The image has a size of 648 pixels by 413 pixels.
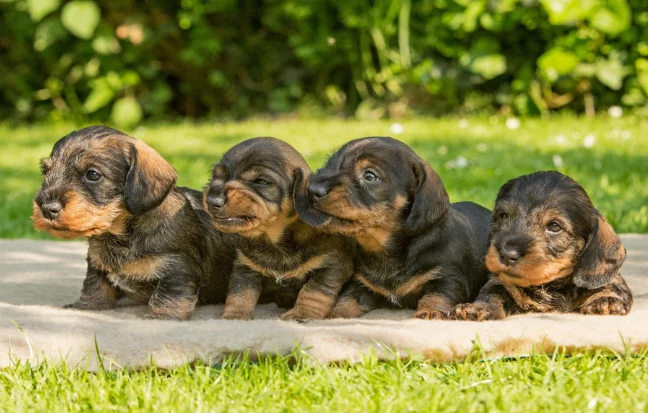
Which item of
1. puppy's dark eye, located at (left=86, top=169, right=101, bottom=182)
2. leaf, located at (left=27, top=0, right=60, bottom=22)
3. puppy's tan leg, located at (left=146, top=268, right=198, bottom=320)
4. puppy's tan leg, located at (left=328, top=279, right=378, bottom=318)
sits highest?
leaf, located at (left=27, top=0, right=60, bottom=22)

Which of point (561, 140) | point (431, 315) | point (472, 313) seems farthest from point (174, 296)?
point (561, 140)

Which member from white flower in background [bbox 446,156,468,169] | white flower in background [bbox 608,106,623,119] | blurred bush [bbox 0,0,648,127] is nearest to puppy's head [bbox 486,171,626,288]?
white flower in background [bbox 446,156,468,169]

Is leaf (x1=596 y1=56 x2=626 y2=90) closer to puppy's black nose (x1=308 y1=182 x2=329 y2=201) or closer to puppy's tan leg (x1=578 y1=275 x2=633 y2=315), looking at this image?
puppy's tan leg (x1=578 y1=275 x2=633 y2=315)

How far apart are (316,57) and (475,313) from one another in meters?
9.20

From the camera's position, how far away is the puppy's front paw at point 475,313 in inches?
175

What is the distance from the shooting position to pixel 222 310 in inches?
200

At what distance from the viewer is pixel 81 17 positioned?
42.2 feet

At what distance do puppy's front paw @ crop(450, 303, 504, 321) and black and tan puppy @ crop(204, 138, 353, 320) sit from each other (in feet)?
2.21

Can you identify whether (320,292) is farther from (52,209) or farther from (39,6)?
(39,6)

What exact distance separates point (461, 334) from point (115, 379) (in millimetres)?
1521

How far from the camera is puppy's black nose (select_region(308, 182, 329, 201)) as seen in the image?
4426mm

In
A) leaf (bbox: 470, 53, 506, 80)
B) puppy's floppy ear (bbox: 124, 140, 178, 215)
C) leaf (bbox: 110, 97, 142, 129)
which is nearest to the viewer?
puppy's floppy ear (bbox: 124, 140, 178, 215)

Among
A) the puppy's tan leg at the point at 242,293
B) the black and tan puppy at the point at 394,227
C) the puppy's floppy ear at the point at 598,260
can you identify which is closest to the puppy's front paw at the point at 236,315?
the puppy's tan leg at the point at 242,293

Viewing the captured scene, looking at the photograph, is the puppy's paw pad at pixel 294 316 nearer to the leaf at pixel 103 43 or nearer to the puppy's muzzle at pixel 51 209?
the puppy's muzzle at pixel 51 209
